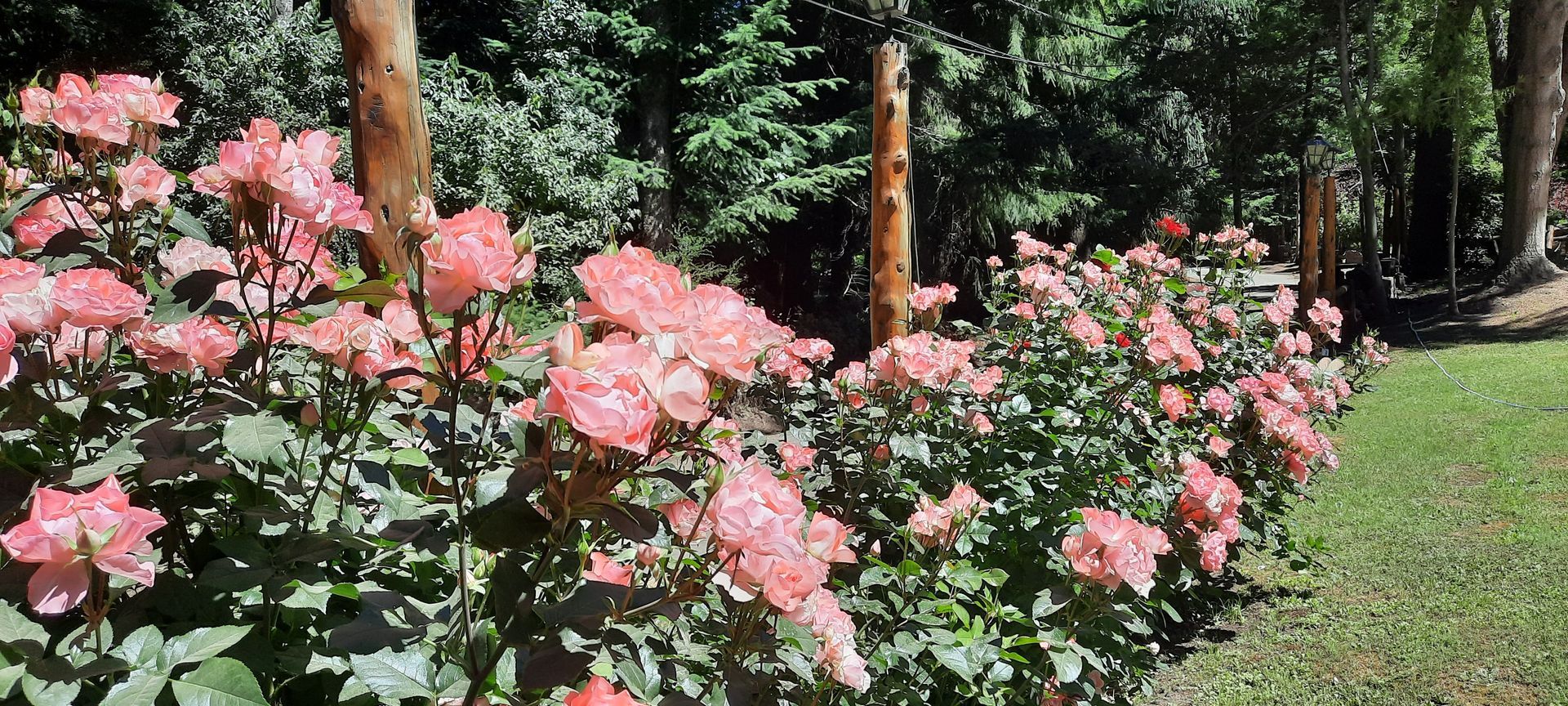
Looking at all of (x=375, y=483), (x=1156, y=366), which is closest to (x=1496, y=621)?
(x=1156, y=366)

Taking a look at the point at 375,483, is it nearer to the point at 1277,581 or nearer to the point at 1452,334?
the point at 1277,581

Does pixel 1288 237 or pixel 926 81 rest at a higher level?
pixel 926 81

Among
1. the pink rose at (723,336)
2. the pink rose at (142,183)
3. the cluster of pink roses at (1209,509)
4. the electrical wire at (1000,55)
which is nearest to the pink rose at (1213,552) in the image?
the cluster of pink roses at (1209,509)

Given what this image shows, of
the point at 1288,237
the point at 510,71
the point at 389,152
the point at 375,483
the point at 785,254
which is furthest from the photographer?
the point at 1288,237

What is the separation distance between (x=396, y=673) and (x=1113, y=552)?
1.19 metres

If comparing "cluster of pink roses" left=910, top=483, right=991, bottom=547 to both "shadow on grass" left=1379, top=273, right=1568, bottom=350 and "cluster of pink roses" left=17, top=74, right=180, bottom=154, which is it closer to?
"cluster of pink roses" left=17, top=74, right=180, bottom=154

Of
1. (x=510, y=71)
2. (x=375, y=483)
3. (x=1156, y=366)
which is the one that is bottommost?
(x=1156, y=366)

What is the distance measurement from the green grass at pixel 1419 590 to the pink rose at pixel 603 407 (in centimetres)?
301

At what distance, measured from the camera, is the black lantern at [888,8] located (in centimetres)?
374

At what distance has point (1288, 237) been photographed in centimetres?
3588

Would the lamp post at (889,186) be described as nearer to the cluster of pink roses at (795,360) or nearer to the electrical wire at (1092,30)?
the cluster of pink roses at (795,360)

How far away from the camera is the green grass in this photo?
3246mm

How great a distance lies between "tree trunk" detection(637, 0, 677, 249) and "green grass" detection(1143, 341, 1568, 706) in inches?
263

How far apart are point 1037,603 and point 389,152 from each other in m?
1.89
